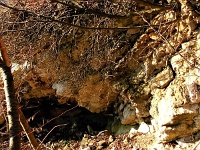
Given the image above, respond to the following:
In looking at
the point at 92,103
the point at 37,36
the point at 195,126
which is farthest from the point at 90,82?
the point at 195,126

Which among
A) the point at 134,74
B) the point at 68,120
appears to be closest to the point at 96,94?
the point at 134,74

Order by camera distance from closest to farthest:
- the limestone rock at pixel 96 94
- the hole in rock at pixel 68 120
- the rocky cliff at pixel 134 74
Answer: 1. the rocky cliff at pixel 134 74
2. the limestone rock at pixel 96 94
3. the hole in rock at pixel 68 120

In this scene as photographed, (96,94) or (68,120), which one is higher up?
(96,94)

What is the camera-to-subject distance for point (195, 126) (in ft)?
8.99

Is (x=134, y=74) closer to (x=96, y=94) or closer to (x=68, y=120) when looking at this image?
(x=96, y=94)

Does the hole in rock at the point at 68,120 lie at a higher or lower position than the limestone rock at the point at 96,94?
lower

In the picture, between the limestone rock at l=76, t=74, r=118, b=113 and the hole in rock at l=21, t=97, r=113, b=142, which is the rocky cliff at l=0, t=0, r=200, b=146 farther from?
the hole in rock at l=21, t=97, r=113, b=142

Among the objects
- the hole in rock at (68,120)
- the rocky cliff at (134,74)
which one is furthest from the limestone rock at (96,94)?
the hole in rock at (68,120)

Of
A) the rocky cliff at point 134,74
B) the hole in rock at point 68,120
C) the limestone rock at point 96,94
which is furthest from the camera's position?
the hole in rock at point 68,120

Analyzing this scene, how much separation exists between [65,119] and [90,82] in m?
0.87

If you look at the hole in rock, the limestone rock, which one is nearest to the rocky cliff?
the limestone rock

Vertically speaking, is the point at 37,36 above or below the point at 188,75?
above

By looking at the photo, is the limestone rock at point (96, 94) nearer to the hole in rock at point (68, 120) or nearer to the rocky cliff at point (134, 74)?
the rocky cliff at point (134, 74)

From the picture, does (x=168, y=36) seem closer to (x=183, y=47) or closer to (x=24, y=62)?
(x=183, y=47)
